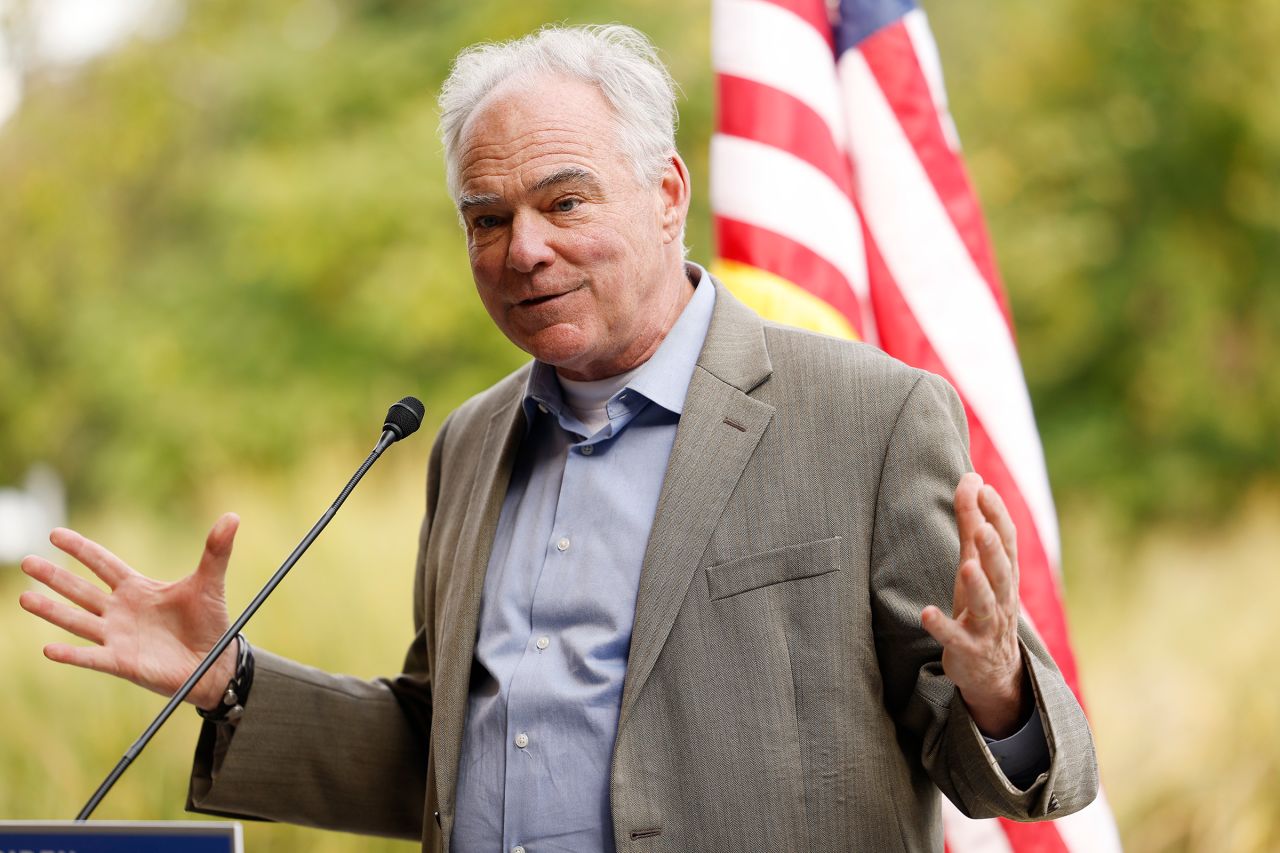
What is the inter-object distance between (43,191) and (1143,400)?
884 centimetres

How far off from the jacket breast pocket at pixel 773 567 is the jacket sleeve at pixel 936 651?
A: 0.23ft

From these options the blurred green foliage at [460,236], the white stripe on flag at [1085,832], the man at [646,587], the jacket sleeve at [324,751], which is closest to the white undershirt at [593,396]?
the man at [646,587]

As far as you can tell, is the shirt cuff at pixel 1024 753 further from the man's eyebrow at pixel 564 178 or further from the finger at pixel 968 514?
the man's eyebrow at pixel 564 178

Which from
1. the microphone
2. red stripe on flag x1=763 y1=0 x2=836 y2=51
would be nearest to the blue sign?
the microphone

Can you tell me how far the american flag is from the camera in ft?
9.79

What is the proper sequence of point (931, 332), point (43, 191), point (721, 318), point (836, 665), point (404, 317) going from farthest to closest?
point (43, 191)
point (404, 317)
point (931, 332)
point (721, 318)
point (836, 665)

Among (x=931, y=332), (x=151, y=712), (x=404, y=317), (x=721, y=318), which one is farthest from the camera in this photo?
(x=404, y=317)

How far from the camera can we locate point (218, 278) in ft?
Answer: 36.7

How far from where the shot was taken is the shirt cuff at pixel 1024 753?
1.76m

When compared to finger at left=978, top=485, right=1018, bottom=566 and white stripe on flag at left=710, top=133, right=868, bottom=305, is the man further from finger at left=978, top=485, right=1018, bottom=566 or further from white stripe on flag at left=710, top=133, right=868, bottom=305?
white stripe on flag at left=710, top=133, right=868, bottom=305

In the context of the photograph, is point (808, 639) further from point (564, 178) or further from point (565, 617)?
point (564, 178)

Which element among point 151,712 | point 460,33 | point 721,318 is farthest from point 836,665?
point 460,33

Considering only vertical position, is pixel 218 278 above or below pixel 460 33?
below

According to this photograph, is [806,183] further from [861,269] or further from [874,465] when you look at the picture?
[874,465]
